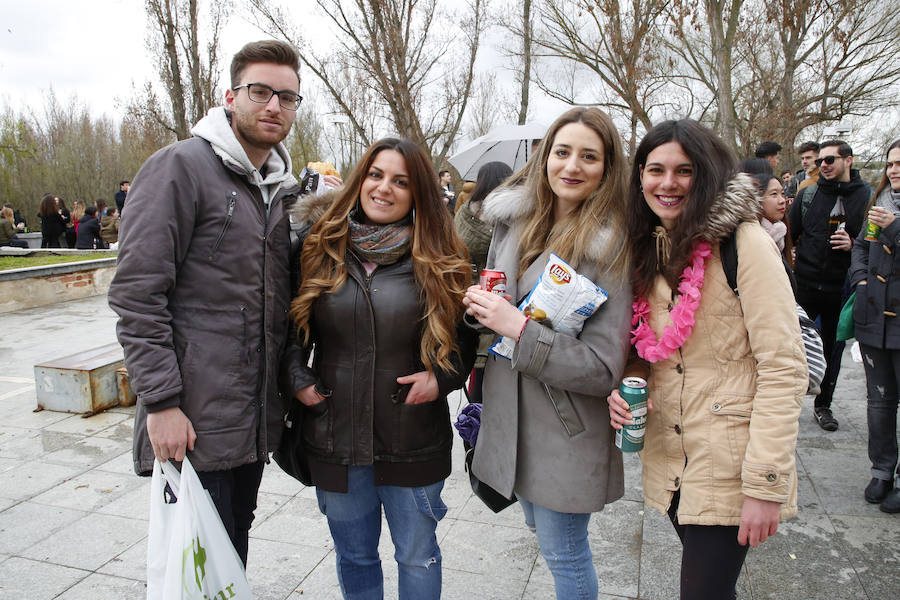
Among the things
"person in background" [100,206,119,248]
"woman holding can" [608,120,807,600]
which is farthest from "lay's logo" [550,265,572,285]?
"person in background" [100,206,119,248]

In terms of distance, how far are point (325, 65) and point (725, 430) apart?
597 inches

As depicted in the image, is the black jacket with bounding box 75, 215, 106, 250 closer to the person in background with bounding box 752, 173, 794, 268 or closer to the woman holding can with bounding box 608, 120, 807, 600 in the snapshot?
the person in background with bounding box 752, 173, 794, 268

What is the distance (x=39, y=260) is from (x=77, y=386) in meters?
9.08

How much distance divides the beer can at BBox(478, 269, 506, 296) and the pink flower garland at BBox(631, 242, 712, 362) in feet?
1.62

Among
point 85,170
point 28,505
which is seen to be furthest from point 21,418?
point 85,170

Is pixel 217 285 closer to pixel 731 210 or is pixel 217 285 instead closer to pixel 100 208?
pixel 731 210

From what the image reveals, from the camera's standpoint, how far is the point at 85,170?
95.5ft

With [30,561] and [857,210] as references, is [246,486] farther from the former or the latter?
[857,210]

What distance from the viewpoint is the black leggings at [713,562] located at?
178 centimetres

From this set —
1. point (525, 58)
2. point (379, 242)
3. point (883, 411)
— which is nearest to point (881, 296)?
point (883, 411)

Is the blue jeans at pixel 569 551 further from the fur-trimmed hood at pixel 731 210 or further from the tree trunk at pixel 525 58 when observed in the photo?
the tree trunk at pixel 525 58

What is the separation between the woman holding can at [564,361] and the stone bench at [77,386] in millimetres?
4369

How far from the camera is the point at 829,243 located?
4762 mm

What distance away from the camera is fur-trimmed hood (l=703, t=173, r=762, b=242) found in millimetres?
1738
